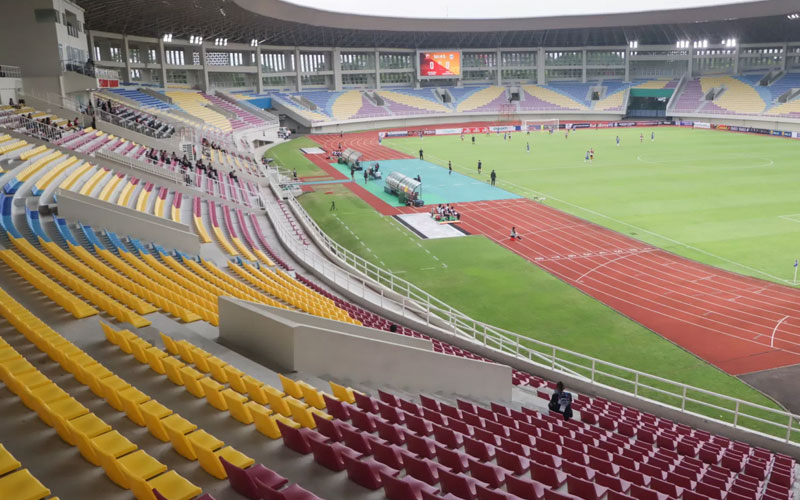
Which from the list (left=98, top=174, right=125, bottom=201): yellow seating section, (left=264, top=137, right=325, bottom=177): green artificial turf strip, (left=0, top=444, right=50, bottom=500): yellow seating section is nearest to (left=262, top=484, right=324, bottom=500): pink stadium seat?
(left=0, top=444, right=50, bottom=500): yellow seating section

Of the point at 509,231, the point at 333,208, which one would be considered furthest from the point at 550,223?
the point at 333,208

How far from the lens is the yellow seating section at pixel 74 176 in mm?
24098

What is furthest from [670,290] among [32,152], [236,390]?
[32,152]

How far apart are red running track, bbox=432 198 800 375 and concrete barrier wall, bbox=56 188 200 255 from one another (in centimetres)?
1397

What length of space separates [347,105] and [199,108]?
1046 inches

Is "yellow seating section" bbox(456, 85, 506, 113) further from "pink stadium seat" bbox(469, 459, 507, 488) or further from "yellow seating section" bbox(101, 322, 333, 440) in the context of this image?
"pink stadium seat" bbox(469, 459, 507, 488)

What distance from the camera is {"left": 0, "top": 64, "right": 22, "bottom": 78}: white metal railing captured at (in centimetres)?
3684

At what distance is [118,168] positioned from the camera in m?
30.5

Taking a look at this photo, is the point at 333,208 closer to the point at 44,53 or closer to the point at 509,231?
the point at 509,231

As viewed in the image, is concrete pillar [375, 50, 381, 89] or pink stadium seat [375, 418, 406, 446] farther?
concrete pillar [375, 50, 381, 89]

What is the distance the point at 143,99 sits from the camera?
5700cm

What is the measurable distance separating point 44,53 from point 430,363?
35825 millimetres

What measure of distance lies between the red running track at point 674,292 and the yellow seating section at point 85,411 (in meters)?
15.4

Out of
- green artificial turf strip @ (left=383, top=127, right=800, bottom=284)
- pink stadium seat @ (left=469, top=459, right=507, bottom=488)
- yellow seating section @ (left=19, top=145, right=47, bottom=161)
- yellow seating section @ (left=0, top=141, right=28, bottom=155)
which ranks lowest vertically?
green artificial turf strip @ (left=383, top=127, right=800, bottom=284)
